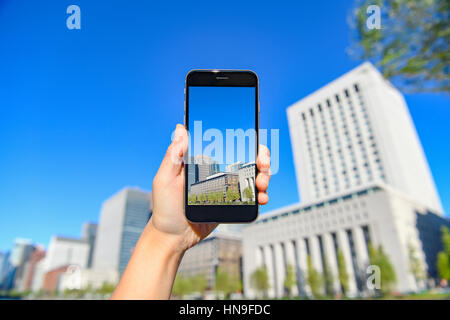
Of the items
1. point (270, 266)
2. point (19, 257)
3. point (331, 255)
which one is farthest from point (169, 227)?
point (19, 257)

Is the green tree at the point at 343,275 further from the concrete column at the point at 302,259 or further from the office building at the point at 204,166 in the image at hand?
the office building at the point at 204,166

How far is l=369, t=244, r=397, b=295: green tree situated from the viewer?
133 feet

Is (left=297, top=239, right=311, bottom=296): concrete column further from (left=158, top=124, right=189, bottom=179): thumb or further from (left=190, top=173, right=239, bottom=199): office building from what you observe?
(left=158, top=124, right=189, bottom=179): thumb

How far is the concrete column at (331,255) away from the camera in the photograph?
170 ft

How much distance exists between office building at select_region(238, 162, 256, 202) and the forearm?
516mm

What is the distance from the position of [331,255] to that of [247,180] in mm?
59698

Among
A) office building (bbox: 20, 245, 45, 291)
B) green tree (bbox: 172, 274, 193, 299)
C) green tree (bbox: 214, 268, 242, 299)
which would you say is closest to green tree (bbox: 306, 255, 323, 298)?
green tree (bbox: 214, 268, 242, 299)

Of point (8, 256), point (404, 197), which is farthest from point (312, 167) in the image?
point (8, 256)

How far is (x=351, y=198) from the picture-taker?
2111 inches

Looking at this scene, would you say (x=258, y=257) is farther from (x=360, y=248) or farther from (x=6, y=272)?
(x=6, y=272)
